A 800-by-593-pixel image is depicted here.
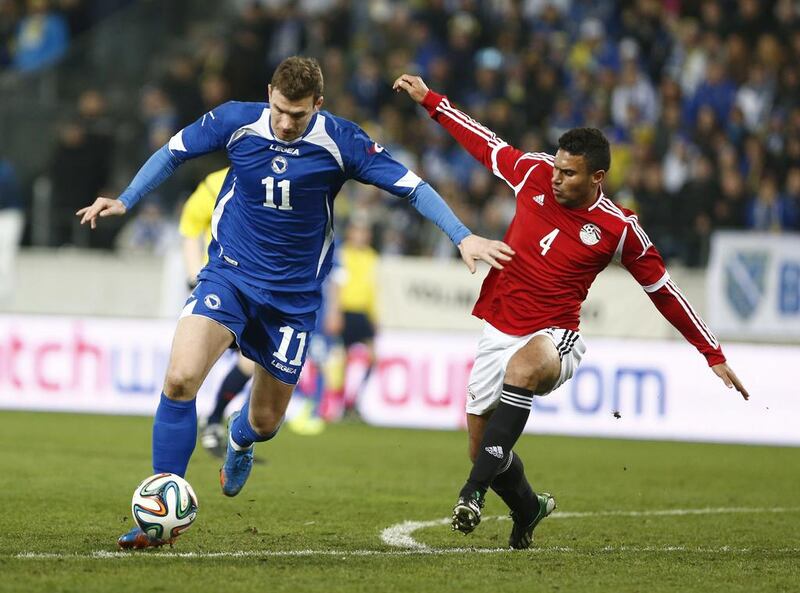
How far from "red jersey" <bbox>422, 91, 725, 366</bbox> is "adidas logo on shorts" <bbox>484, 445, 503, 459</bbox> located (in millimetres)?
623

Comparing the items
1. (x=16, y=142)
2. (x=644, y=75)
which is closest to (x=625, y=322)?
(x=644, y=75)

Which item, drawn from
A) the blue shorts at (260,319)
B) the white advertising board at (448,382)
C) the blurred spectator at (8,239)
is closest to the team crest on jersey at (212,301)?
the blue shorts at (260,319)

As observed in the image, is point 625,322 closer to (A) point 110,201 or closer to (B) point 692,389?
(B) point 692,389

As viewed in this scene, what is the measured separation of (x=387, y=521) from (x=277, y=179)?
7.48ft

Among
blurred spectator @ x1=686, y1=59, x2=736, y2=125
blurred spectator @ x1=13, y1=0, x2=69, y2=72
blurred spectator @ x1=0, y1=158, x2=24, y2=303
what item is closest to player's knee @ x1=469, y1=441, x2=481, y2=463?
blurred spectator @ x1=0, y1=158, x2=24, y2=303

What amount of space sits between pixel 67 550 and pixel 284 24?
15.5 metres

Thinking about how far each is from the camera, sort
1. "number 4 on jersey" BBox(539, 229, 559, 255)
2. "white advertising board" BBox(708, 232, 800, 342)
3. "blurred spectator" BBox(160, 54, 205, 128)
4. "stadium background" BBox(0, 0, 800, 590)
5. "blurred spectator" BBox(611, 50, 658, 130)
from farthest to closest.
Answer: "blurred spectator" BBox(160, 54, 205, 128) < "blurred spectator" BBox(611, 50, 658, 130) < "white advertising board" BBox(708, 232, 800, 342) < "stadium background" BBox(0, 0, 800, 590) < "number 4 on jersey" BBox(539, 229, 559, 255)

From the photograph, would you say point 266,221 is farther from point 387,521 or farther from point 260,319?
point 387,521

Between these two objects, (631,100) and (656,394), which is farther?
(631,100)

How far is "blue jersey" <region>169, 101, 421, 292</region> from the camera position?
7.24 m

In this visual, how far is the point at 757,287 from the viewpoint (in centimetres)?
1622

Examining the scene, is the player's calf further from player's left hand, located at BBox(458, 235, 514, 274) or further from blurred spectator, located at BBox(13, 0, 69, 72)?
blurred spectator, located at BBox(13, 0, 69, 72)

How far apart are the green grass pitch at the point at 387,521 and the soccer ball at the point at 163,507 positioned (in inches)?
5.0

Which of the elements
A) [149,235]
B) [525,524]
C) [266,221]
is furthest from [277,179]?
[149,235]
